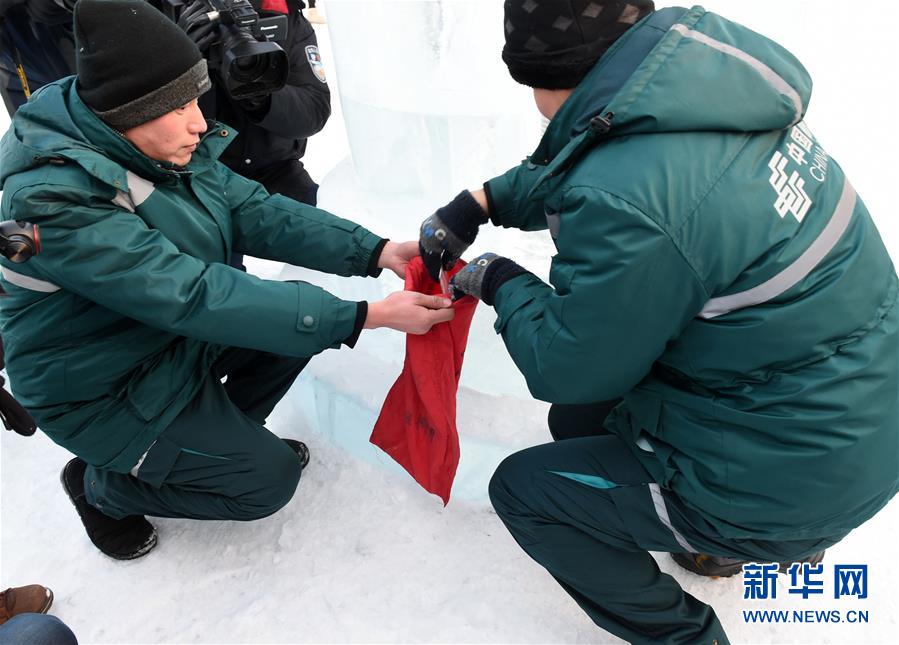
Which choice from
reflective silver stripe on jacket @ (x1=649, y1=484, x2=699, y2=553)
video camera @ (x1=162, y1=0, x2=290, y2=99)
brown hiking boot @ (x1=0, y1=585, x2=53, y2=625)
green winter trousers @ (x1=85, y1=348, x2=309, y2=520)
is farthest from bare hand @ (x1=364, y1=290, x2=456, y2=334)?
brown hiking boot @ (x1=0, y1=585, x2=53, y2=625)

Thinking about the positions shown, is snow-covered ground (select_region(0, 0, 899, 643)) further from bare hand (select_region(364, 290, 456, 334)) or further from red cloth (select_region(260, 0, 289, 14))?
bare hand (select_region(364, 290, 456, 334))

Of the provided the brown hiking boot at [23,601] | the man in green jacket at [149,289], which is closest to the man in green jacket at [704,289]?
the man in green jacket at [149,289]

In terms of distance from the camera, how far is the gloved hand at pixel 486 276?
1536mm

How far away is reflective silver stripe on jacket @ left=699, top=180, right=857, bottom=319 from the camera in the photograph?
3.91 feet

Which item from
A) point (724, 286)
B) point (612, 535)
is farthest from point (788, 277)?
point (612, 535)

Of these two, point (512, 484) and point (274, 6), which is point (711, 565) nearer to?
point (512, 484)

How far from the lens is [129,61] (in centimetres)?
147

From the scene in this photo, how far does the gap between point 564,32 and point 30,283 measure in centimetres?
126

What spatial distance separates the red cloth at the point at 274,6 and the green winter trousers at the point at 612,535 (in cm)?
168

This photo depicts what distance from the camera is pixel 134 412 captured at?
5.72ft

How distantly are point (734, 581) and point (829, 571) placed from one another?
259mm

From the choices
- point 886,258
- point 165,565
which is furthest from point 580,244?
point 165,565

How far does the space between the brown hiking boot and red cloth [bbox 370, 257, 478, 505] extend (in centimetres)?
96

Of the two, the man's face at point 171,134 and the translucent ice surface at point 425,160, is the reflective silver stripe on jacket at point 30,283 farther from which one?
the translucent ice surface at point 425,160
